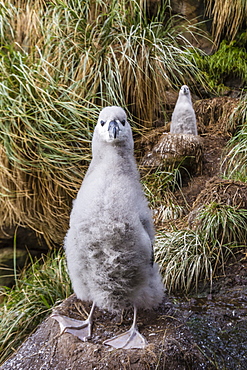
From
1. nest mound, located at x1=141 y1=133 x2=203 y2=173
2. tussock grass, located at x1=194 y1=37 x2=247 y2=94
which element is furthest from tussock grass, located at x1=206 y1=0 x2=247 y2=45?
nest mound, located at x1=141 y1=133 x2=203 y2=173

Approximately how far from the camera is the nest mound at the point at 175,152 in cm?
426

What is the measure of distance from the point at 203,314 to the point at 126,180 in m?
1.11

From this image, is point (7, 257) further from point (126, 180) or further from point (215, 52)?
point (215, 52)

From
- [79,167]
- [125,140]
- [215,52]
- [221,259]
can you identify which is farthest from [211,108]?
[125,140]

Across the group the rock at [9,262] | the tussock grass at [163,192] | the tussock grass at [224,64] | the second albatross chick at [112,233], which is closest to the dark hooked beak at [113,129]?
the second albatross chick at [112,233]

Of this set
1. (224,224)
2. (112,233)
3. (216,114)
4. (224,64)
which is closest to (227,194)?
(224,224)

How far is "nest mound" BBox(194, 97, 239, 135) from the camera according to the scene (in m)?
5.18

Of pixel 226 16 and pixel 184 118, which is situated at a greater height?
pixel 226 16

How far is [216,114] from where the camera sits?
5.45 meters

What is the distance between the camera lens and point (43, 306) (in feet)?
11.4

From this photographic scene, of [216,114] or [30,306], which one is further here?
[216,114]

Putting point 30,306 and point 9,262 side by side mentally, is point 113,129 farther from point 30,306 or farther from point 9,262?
point 9,262

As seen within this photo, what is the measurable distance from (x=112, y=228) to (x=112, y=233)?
2 centimetres

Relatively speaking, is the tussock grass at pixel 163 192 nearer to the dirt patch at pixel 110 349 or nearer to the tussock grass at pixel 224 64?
the dirt patch at pixel 110 349
